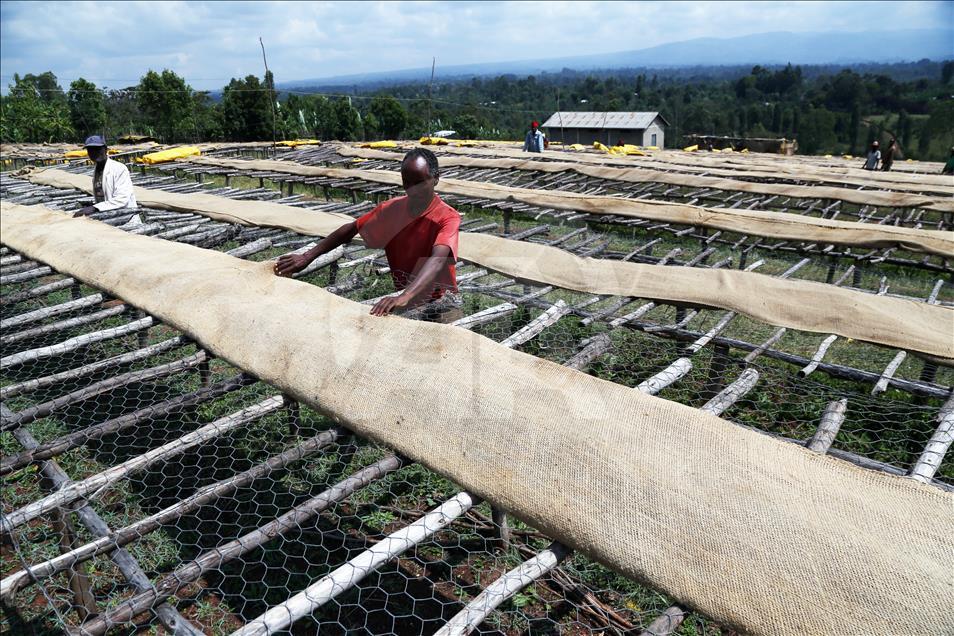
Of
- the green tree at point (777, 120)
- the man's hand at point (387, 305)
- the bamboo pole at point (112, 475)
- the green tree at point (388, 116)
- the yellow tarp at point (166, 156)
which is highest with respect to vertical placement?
the green tree at point (388, 116)

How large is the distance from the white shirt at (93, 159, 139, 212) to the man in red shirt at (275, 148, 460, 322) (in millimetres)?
2984

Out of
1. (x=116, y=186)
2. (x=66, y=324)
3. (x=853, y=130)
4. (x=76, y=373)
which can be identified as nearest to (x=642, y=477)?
(x=76, y=373)

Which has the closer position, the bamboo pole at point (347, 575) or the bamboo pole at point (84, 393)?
the bamboo pole at point (347, 575)

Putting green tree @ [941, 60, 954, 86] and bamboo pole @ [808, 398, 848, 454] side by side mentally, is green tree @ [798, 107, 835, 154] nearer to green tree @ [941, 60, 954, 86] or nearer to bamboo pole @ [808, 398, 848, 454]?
bamboo pole @ [808, 398, 848, 454]

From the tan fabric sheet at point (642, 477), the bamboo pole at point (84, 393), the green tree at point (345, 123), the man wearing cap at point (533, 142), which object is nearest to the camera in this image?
the tan fabric sheet at point (642, 477)

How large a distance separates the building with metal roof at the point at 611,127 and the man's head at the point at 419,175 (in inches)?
968

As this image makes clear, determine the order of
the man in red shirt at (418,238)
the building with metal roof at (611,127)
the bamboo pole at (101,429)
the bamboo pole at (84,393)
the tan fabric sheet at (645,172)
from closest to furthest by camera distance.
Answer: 1. the bamboo pole at (101,429)
2. the bamboo pole at (84,393)
3. the man in red shirt at (418,238)
4. the tan fabric sheet at (645,172)
5. the building with metal roof at (611,127)

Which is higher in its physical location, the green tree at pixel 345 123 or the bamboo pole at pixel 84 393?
the green tree at pixel 345 123

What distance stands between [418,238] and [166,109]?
2669 cm

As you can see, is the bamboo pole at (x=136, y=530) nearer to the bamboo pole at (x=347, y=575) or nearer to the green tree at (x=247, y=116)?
the bamboo pole at (x=347, y=575)

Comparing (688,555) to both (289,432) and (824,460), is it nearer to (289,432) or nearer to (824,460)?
(824,460)

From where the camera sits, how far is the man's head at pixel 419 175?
9.32ft

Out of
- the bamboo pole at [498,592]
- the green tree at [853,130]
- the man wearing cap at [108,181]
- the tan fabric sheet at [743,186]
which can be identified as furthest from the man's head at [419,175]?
the green tree at [853,130]

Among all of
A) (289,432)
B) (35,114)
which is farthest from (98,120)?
(289,432)
